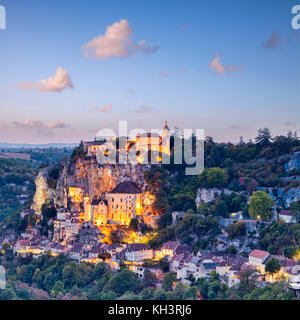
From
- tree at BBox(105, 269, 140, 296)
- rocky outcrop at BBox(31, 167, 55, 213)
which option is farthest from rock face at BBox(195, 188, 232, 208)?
rocky outcrop at BBox(31, 167, 55, 213)

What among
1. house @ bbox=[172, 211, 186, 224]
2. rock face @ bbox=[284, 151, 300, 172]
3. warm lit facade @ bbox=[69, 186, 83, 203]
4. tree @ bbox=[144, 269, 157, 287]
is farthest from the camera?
warm lit facade @ bbox=[69, 186, 83, 203]

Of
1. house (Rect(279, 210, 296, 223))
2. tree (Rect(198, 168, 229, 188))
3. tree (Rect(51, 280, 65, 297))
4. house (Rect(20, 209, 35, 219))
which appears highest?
tree (Rect(198, 168, 229, 188))

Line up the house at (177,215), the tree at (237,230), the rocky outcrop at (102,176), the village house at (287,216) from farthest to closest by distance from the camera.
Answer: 1. the rocky outcrop at (102,176)
2. the house at (177,215)
3. the tree at (237,230)
4. the village house at (287,216)

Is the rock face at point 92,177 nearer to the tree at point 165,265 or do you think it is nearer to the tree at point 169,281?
the tree at point 165,265

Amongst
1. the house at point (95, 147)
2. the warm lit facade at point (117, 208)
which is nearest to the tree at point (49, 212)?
the warm lit facade at point (117, 208)

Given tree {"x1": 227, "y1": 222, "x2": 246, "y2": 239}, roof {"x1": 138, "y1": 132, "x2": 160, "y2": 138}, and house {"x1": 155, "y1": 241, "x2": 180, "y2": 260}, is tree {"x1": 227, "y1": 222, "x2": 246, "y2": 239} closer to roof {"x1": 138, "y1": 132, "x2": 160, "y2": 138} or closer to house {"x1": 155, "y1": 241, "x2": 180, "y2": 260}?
house {"x1": 155, "y1": 241, "x2": 180, "y2": 260}

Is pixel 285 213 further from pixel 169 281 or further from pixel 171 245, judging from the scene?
pixel 169 281

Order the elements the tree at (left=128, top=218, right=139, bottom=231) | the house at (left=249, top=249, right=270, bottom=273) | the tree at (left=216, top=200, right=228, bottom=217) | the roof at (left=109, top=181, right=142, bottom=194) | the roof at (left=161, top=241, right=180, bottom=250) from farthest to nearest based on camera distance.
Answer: the roof at (left=109, top=181, right=142, bottom=194) < the tree at (left=128, top=218, right=139, bottom=231) < the tree at (left=216, top=200, right=228, bottom=217) < the roof at (left=161, top=241, right=180, bottom=250) < the house at (left=249, top=249, right=270, bottom=273)
